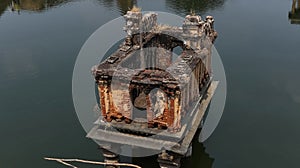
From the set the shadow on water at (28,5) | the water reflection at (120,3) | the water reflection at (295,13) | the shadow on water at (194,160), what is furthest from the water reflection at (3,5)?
the shadow on water at (194,160)

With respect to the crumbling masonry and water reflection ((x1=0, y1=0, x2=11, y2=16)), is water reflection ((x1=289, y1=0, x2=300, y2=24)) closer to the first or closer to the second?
the crumbling masonry

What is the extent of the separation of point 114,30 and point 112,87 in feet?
53.0

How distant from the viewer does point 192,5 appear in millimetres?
34844

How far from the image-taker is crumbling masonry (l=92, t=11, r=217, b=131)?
9.84 m

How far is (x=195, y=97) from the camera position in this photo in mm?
11930

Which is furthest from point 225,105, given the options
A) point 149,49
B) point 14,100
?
point 14,100

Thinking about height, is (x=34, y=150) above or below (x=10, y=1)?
below

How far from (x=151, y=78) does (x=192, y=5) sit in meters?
26.4

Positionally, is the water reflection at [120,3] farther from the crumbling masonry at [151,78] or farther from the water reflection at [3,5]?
the crumbling masonry at [151,78]

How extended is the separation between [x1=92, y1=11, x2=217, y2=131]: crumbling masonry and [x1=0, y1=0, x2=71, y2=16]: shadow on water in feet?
75.7

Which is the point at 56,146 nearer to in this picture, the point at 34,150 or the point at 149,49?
the point at 34,150

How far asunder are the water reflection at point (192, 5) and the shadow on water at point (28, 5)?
436 inches

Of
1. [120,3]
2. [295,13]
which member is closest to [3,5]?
[120,3]

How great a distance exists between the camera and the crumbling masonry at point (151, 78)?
9836 mm
